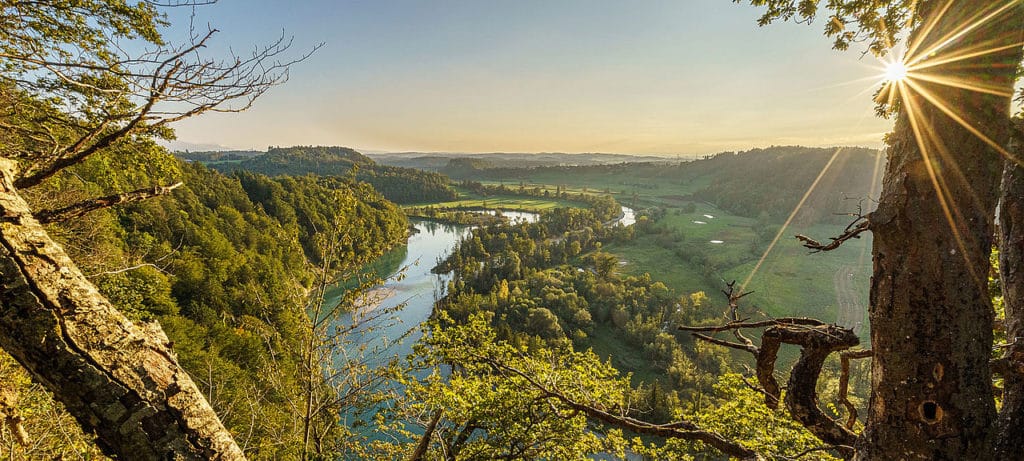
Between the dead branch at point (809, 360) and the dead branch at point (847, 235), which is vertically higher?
the dead branch at point (847, 235)

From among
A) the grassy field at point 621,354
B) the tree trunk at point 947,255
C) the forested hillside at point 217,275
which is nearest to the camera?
the tree trunk at point 947,255

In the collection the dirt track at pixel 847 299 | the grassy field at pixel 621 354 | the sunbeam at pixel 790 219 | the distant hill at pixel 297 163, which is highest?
the distant hill at pixel 297 163

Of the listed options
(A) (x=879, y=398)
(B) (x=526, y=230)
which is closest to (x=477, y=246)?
(B) (x=526, y=230)

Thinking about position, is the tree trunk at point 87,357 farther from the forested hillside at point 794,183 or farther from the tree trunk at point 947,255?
the forested hillside at point 794,183

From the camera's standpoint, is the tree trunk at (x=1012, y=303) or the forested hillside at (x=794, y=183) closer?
the tree trunk at (x=1012, y=303)

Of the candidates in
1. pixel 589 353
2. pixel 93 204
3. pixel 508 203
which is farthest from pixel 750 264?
pixel 508 203

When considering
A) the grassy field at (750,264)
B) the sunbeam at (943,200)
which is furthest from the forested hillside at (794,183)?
the sunbeam at (943,200)

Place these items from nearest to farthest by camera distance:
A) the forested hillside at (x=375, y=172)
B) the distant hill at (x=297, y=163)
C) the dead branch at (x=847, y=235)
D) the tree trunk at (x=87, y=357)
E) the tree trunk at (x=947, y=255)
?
the tree trunk at (x=87, y=357) < the tree trunk at (x=947, y=255) < the dead branch at (x=847, y=235) < the forested hillside at (x=375, y=172) < the distant hill at (x=297, y=163)

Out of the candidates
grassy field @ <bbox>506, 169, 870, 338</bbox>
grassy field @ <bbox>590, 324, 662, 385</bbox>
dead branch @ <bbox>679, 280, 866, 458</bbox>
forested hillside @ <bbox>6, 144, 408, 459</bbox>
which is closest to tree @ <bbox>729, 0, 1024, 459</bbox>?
dead branch @ <bbox>679, 280, 866, 458</bbox>
